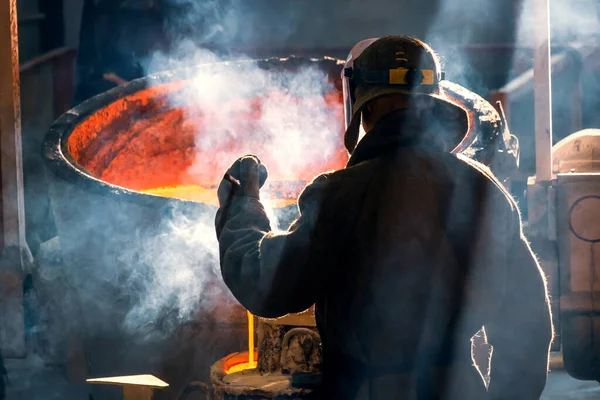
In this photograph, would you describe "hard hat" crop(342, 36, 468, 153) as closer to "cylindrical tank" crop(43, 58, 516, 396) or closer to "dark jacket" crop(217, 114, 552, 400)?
"dark jacket" crop(217, 114, 552, 400)

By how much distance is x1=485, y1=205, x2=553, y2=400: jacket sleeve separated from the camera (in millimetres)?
2336

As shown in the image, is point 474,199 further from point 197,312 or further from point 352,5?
point 352,5

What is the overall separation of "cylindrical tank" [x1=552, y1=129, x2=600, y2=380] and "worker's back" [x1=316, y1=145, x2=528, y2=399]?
301cm

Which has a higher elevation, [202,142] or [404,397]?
[202,142]

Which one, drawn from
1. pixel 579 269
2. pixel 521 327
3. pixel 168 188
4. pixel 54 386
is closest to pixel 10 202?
pixel 168 188

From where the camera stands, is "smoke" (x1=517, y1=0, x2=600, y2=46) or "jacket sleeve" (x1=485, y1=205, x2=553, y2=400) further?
"smoke" (x1=517, y1=0, x2=600, y2=46)

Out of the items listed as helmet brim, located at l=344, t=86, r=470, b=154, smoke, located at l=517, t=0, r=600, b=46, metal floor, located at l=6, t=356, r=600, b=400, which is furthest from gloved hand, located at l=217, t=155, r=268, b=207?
smoke, located at l=517, t=0, r=600, b=46

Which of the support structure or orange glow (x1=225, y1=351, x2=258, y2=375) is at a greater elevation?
the support structure

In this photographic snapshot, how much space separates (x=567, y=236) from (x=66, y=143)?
282 cm

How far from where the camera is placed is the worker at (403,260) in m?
2.26

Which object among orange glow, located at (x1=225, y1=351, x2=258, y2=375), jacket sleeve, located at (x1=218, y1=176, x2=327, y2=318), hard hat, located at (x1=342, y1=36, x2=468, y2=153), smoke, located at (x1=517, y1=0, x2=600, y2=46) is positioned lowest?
orange glow, located at (x1=225, y1=351, x2=258, y2=375)

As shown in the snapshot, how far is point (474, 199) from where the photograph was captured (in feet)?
7.54

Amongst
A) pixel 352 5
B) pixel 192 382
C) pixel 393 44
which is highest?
pixel 352 5

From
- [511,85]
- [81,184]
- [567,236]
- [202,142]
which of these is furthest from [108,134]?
[511,85]
